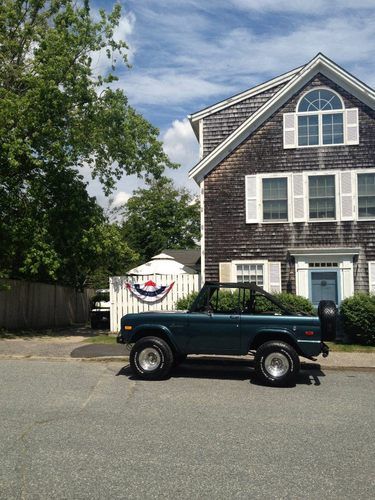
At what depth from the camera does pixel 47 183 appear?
17531 mm

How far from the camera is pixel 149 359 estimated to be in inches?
385

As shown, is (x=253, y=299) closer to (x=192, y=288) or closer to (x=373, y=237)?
(x=192, y=288)

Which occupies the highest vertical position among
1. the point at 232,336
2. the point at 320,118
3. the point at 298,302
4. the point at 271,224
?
the point at 320,118

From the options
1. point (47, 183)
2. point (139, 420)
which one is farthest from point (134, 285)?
point (139, 420)

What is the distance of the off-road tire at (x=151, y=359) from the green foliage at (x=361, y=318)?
6.76m

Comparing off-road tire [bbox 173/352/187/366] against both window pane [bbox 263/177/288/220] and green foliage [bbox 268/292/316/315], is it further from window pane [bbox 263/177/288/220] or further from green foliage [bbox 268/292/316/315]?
window pane [bbox 263/177/288/220]

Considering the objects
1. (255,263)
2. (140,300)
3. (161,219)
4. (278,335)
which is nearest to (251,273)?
(255,263)

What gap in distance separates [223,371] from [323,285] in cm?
729

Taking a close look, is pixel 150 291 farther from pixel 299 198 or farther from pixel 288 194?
pixel 299 198

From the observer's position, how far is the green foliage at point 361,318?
46.7 ft

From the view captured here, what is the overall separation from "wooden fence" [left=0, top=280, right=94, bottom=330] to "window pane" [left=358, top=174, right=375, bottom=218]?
11.7 m

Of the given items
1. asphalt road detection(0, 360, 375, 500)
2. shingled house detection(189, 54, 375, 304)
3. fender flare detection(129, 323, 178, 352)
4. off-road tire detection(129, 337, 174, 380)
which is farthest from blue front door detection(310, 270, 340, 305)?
off-road tire detection(129, 337, 174, 380)

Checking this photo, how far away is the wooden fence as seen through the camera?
19734mm

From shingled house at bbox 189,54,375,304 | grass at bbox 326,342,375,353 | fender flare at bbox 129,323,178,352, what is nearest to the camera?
fender flare at bbox 129,323,178,352
